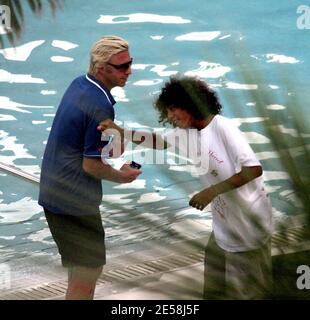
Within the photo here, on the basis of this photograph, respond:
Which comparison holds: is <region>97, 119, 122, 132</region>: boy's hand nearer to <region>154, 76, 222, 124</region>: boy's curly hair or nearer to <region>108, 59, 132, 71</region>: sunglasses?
<region>154, 76, 222, 124</region>: boy's curly hair

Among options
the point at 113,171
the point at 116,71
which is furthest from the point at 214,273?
the point at 116,71

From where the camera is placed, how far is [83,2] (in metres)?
9.21

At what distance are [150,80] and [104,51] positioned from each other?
69 centimetres

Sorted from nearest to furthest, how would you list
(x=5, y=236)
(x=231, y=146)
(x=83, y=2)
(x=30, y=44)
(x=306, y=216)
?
(x=306, y=216) < (x=231, y=146) < (x=5, y=236) < (x=30, y=44) < (x=83, y=2)

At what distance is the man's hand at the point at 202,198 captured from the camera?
3.30 feet

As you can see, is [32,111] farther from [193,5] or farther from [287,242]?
[287,242]

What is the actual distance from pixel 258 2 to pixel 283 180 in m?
8.65

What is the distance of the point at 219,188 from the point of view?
960 millimetres

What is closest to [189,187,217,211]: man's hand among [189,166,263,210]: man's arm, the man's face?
[189,166,263,210]: man's arm

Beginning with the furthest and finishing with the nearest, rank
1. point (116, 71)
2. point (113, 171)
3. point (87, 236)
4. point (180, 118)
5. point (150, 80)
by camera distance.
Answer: point (150, 80)
point (116, 71)
point (113, 171)
point (180, 118)
point (87, 236)

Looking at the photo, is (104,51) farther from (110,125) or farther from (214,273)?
(214,273)

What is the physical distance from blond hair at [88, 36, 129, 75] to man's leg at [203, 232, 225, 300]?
1.89m

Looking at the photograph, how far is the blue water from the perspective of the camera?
3.16 ft
